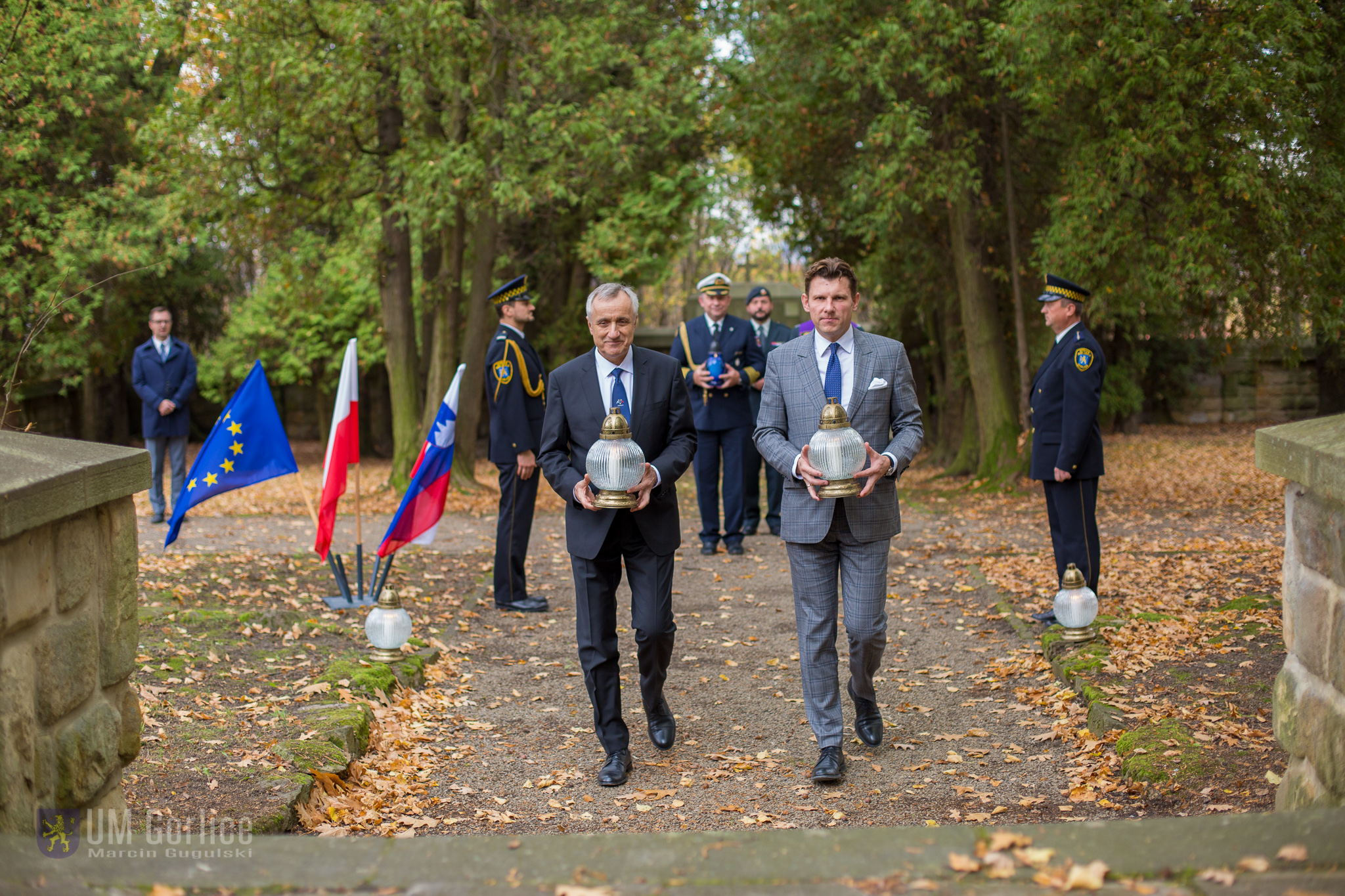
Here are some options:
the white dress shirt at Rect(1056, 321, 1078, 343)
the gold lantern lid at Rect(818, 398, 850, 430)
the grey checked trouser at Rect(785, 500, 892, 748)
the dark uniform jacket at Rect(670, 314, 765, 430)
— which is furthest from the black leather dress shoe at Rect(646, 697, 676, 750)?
the dark uniform jacket at Rect(670, 314, 765, 430)

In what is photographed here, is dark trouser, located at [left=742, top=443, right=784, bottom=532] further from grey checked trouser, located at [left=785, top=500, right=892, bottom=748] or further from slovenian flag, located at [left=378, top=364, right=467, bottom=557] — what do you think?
grey checked trouser, located at [left=785, top=500, right=892, bottom=748]

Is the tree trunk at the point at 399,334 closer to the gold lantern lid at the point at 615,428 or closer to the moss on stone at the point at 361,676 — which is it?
the moss on stone at the point at 361,676

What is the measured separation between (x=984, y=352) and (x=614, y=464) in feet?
36.6

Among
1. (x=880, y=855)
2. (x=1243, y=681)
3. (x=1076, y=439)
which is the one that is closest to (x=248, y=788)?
(x=880, y=855)

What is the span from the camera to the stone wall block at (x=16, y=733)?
121 inches

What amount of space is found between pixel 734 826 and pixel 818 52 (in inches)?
441

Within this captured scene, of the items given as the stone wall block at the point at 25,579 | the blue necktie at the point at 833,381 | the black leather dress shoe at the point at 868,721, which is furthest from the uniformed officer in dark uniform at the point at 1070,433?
the stone wall block at the point at 25,579

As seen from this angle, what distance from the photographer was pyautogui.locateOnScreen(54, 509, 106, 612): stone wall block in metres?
3.42

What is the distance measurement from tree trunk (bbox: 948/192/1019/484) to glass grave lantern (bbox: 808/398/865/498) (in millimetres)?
10387

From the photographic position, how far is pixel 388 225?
15.1 m

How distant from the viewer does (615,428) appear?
4.58 m

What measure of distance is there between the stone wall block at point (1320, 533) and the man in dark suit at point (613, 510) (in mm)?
2267

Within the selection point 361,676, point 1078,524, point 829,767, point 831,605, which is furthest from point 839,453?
point 1078,524

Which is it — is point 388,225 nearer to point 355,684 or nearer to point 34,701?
point 355,684
